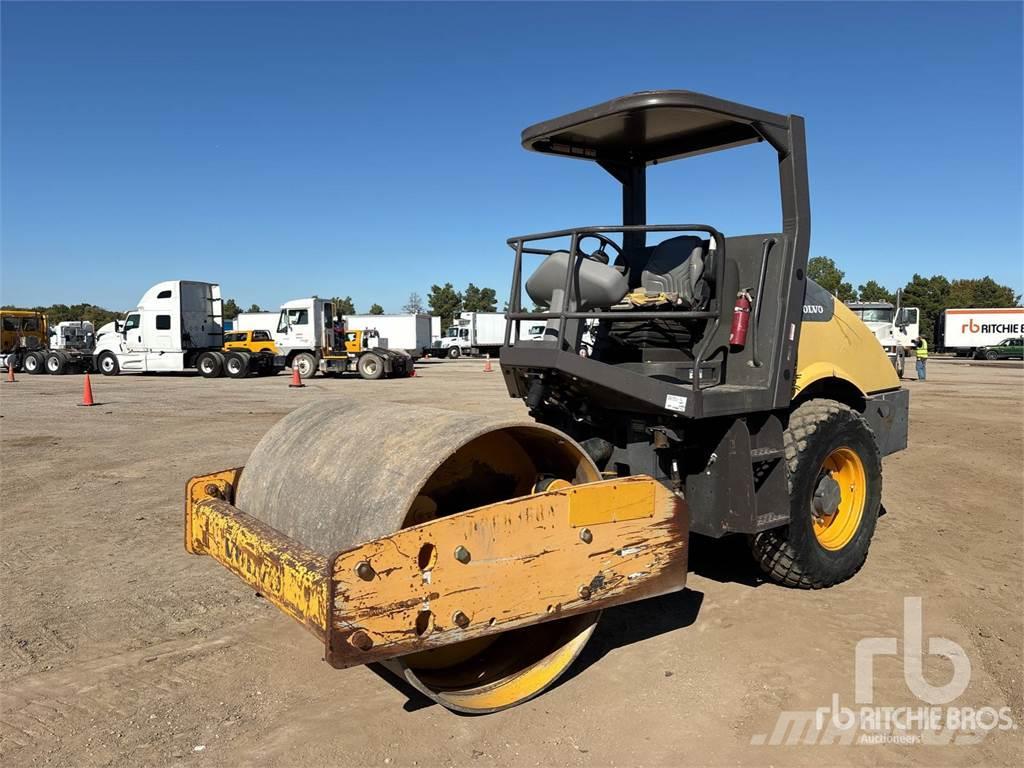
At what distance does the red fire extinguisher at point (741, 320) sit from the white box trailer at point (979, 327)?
5167 centimetres

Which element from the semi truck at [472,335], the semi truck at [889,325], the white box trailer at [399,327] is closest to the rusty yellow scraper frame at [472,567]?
the semi truck at [889,325]

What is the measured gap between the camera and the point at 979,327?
48.2 meters

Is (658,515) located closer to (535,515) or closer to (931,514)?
(535,515)

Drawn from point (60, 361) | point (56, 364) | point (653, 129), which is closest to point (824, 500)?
point (653, 129)

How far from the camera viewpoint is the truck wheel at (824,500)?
4.46 metres

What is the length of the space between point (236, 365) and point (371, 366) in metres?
4.64

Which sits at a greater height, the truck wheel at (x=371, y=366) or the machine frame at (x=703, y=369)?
the machine frame at (x=703, y=369)

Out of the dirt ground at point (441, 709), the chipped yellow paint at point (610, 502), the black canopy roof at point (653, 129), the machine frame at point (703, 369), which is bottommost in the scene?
the dirt ground at point (441, 709)

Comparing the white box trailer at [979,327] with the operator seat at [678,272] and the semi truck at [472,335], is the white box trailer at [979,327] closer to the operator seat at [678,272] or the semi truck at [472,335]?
the semi truck at [472,335]

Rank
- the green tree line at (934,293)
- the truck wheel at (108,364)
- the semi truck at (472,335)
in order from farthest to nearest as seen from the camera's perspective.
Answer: the green tree line at (934,293) < the semi truck at (472,335) < the truck wheel at (108,364)

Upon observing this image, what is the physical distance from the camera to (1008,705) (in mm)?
3369

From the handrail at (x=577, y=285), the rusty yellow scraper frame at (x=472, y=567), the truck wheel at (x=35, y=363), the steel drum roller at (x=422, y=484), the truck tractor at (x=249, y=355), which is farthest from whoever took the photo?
the truck wheel at (x=35, y=363)

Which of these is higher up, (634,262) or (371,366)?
A: (634,262)

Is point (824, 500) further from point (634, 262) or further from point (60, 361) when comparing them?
point (60, 361)
